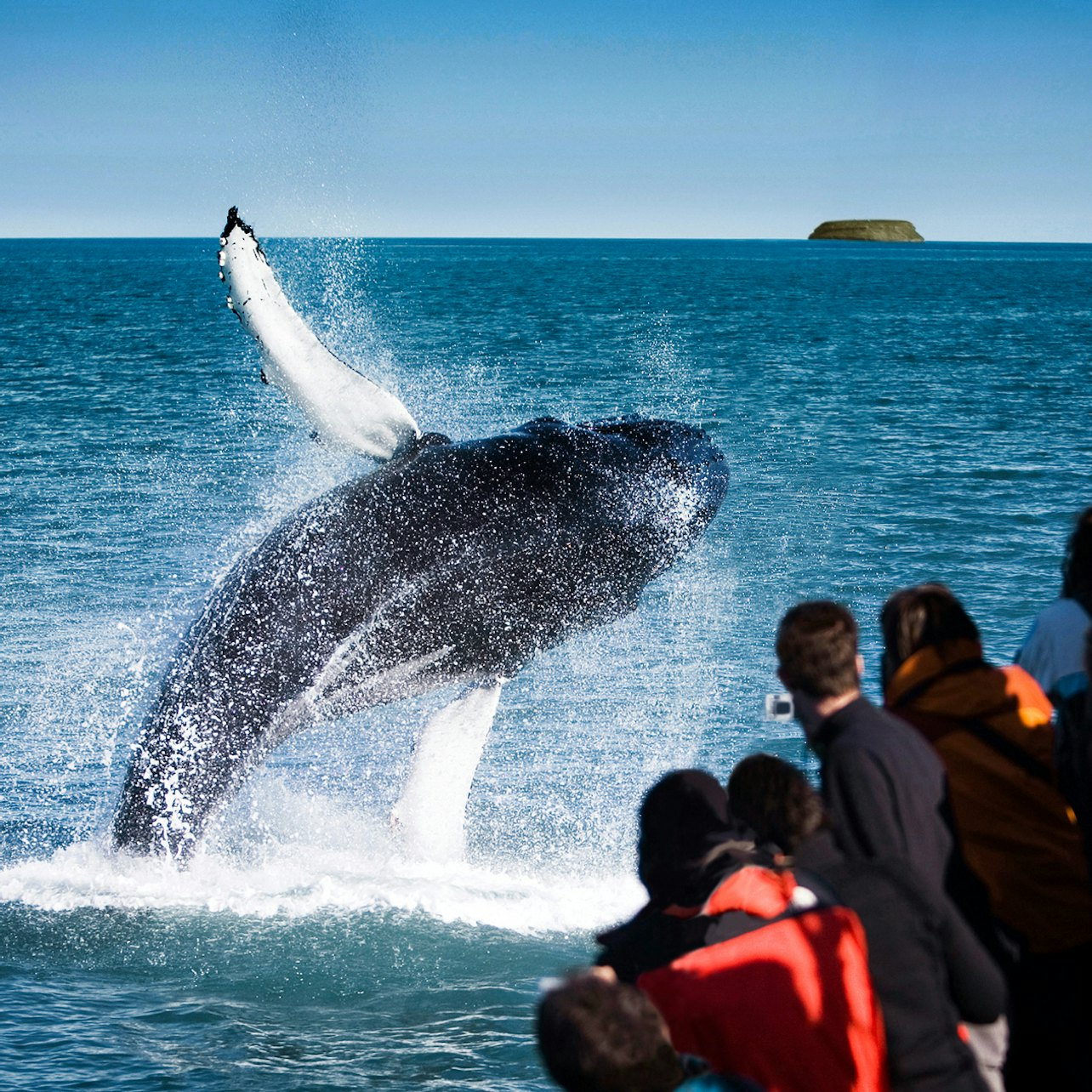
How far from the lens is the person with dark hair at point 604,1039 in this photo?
10.3ft

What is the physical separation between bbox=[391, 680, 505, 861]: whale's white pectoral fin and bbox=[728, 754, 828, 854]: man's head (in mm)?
4753

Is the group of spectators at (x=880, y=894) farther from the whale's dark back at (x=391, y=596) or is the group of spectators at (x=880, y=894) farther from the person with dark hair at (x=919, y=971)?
the whale's dark back at (x=391, y=596)

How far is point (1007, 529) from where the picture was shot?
69.9 ft

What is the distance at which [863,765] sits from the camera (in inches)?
153

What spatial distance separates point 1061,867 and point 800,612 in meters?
1.18

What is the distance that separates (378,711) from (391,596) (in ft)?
17.5

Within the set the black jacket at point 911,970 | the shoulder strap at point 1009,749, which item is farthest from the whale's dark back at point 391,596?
the black jacket at point 911,970

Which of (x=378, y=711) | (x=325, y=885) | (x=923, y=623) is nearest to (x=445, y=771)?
(x=325, y=885)

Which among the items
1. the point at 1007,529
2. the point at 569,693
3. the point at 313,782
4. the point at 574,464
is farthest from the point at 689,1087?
the point at 1007,529

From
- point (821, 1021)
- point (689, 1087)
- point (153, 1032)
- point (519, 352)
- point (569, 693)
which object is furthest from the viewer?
point (519, 352)

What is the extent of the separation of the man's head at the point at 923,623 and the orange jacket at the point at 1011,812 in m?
0.15

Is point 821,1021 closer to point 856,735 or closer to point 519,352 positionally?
point 856,735

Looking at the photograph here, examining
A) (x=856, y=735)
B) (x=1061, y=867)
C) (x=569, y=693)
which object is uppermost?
(x=856, y=735)

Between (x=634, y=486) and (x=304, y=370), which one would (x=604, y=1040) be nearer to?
(x=634, y=486)
